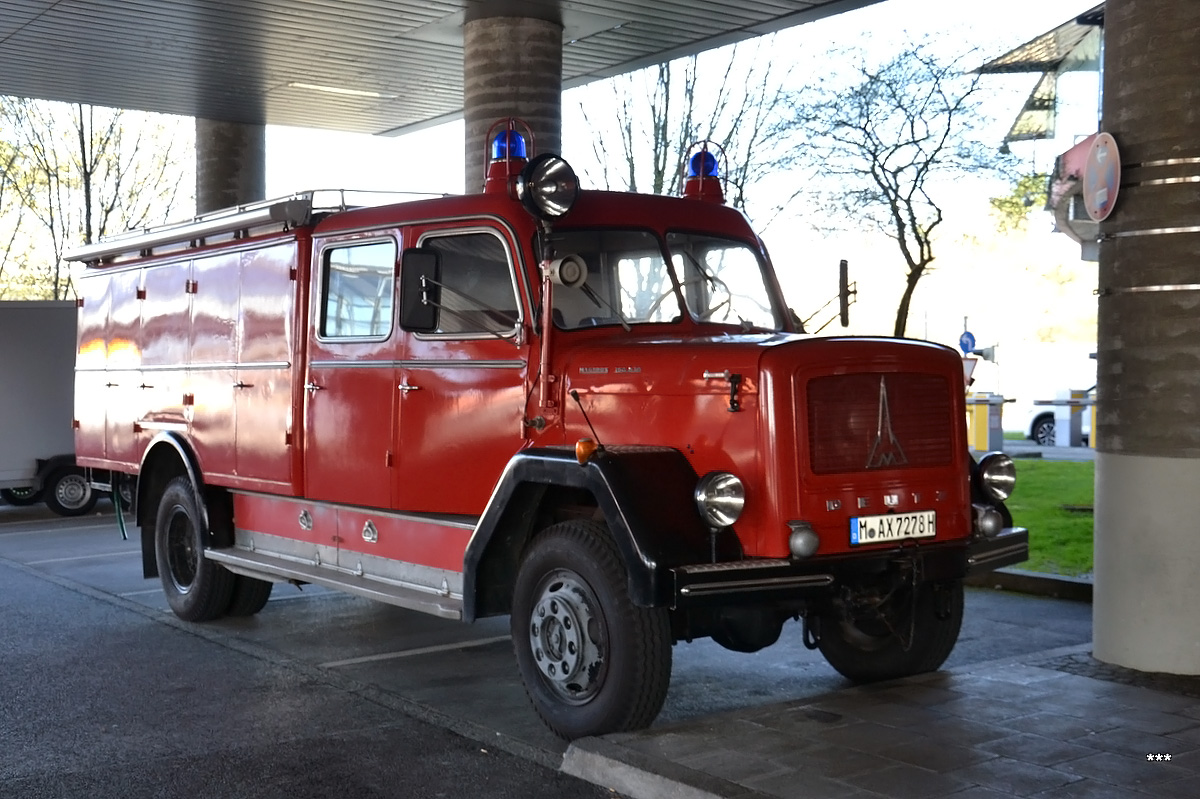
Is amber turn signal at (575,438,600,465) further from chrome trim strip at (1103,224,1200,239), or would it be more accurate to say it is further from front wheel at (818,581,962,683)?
chrome trim strip at (1103,224,1200,239)

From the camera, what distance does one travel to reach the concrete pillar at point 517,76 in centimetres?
1394

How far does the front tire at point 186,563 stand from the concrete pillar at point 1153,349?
5816 millimetres

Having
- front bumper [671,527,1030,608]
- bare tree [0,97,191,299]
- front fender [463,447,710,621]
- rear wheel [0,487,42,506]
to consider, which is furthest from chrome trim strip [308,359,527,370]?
bare tree [0,97,191,299]

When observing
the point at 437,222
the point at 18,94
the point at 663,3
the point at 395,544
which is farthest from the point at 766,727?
the point at 18,94

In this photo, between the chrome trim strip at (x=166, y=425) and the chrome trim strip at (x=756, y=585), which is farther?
the chrome trim strip at (x=166, y=425)

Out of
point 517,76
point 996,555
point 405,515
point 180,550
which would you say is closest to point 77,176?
point 517,76

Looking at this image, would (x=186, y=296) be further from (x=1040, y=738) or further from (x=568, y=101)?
(x=568, y=101)

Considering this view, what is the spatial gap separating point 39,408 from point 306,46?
5.75 m

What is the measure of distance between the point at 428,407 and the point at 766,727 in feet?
8.63

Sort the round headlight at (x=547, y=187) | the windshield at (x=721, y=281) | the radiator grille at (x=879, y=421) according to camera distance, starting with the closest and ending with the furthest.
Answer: the radiator grille at (x=879, y=421)
the round headlight at (x=547, y=187)
the windshield at (x=721, y=281)

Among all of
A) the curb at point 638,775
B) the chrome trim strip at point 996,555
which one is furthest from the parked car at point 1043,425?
the curb at point 638,775

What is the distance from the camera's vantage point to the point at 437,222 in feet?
24.2

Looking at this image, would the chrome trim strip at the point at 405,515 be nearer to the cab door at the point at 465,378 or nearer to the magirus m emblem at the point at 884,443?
the cab door at the point at 465,378

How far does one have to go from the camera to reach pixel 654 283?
23.7 ft
